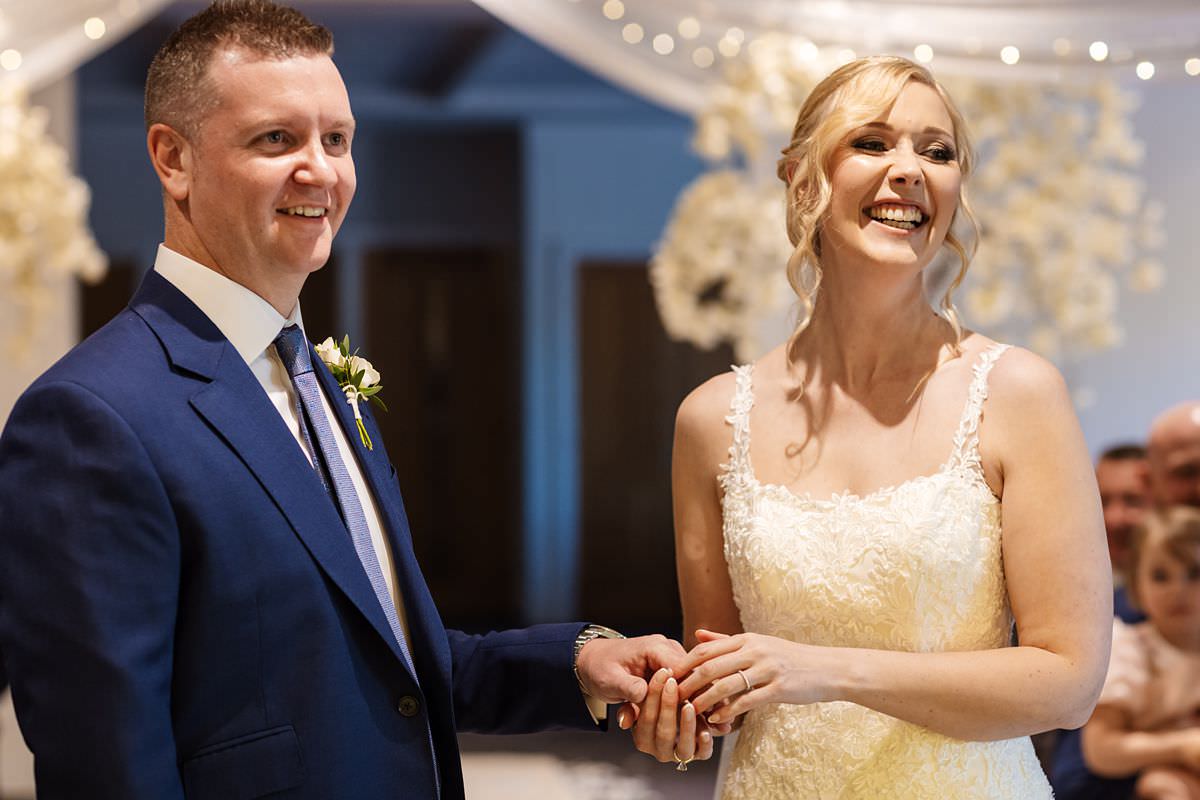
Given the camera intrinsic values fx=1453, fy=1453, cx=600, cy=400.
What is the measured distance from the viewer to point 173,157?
1.94m

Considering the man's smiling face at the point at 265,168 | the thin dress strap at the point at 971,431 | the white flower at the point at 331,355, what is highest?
the man's smiling face at the point at 265,168

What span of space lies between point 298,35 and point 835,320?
1.04m

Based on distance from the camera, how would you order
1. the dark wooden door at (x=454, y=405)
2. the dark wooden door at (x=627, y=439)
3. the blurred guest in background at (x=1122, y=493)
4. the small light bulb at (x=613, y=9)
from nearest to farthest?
the small light bulb at (x=613, y=9) → the blurred guest in background at (x=1122, y=493) → the dark wooden door at (x=627, y=439) → the dark wooden door at (x=454, y=405)

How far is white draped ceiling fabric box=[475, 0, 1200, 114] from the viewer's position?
371 cm

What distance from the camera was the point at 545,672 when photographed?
2361mm

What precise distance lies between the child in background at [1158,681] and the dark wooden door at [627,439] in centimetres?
779

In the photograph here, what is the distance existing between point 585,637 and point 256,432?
76cm

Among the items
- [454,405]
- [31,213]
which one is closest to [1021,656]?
[31,213]

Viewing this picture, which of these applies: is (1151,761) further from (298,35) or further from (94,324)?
(94,324)

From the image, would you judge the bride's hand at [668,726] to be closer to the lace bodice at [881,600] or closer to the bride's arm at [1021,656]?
the bride's arm at [1021,656]

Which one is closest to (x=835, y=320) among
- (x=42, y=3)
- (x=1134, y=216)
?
(x=42, y=3)

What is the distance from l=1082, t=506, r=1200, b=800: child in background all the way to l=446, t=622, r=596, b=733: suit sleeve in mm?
1975

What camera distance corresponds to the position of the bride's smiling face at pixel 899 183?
2.32 metres


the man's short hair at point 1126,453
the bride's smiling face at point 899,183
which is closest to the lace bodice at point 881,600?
the bride's smiling face at point 899,183
